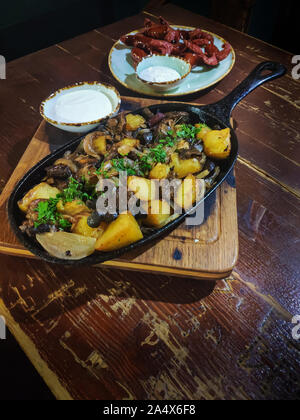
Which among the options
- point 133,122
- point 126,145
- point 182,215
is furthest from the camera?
point 133,122

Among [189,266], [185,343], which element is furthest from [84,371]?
[189,266]

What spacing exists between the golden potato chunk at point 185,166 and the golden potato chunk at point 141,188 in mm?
226

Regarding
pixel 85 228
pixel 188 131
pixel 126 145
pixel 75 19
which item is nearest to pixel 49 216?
pixel 85 228

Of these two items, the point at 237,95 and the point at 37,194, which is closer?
the point at 37,194

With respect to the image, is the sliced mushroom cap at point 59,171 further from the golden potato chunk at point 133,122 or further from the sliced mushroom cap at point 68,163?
the golden potato chunk at point 133,122

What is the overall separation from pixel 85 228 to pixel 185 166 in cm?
73

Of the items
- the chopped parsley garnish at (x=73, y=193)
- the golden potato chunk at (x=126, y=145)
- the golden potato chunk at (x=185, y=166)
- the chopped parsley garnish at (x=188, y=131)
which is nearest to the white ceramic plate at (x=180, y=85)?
the chopped parsley garnish at (x=188, y=131)

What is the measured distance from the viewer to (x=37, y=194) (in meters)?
1.62

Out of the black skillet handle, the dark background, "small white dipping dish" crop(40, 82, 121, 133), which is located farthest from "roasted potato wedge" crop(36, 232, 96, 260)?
the dark background

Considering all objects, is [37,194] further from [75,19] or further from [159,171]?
[75,19]

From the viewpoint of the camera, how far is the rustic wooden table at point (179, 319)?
135 cm

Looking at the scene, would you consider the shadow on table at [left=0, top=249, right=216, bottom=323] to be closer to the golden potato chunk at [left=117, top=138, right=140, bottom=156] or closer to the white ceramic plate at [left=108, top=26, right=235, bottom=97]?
the golden potato chunk at [left=117, top=138, right=140, bottom=156]

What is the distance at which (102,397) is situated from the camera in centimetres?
132

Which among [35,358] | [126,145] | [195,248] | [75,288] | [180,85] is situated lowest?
[35,358]
